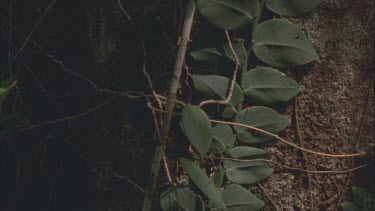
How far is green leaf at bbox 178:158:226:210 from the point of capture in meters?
0.82

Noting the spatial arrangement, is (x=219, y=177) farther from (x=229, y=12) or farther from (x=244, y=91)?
(x=229, y=12)

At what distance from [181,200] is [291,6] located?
1.24 feet

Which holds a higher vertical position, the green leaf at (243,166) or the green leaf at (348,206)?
the green leaf at (243,166)

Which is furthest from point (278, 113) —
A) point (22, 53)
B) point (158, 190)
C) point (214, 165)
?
point (22, 53)

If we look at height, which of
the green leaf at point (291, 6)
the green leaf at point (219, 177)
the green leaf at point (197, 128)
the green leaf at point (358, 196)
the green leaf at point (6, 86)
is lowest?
the green leaf at point (358, 196)

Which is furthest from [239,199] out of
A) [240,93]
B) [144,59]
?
[144,59]

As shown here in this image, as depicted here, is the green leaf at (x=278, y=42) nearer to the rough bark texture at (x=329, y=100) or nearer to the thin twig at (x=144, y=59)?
the rough bark texture at (x=329, y=100)

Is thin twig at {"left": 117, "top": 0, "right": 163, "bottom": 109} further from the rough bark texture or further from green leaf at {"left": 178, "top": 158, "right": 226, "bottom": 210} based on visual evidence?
the rough bark texture

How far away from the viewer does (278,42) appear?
2.86 ft

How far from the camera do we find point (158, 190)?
865mm

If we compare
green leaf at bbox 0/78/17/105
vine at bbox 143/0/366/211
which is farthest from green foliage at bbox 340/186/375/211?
green leaf at bbox 0/78/17/105

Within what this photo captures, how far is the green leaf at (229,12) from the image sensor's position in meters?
0.84

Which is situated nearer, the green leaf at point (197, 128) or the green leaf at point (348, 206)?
the green leaf at point (197, 128)

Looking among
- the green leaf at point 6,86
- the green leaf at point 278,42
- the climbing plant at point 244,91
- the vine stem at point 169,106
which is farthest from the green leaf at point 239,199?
the green leaf at point 6,86
